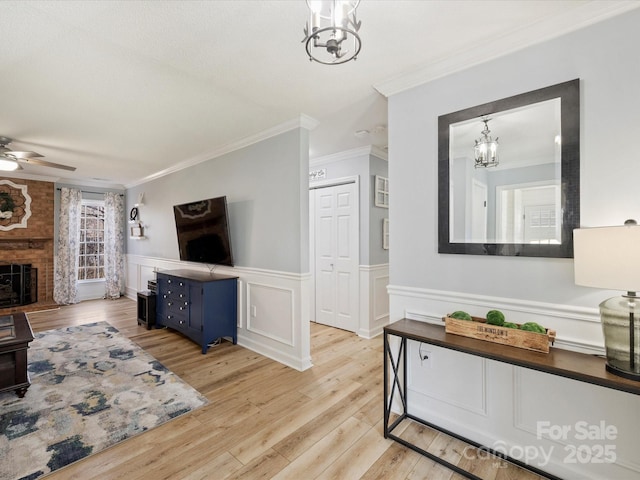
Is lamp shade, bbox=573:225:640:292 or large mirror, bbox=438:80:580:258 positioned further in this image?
large mirror, bbox=438:80:580:258

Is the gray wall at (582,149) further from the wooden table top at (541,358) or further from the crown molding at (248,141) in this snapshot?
the crown molding at (248,141)

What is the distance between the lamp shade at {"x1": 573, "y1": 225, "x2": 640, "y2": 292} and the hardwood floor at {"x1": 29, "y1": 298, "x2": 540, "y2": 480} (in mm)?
1175

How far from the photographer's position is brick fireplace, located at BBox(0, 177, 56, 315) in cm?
515

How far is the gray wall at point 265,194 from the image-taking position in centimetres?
299

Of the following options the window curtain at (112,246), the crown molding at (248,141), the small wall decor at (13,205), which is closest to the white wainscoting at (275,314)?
the crown molding at (248,141)

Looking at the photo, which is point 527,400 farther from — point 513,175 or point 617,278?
point 513,175

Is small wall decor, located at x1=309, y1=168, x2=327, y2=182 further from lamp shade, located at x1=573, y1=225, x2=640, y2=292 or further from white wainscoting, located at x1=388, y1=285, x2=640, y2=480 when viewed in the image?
lamp shade, located at x1=573, y1=225, x2=640, y2=292

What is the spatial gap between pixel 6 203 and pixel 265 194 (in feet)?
16.9

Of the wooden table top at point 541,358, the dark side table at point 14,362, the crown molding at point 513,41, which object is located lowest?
the dark side table at point 14,362

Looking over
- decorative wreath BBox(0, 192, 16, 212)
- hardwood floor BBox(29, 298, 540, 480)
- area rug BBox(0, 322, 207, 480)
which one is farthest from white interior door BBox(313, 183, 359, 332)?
decorative wreath BBox(0, 192, 16, 212)

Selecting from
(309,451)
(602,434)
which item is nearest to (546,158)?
(602,434)

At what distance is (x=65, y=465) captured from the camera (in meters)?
1.69

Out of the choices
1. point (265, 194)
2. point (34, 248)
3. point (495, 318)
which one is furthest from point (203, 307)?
point (34, 248)

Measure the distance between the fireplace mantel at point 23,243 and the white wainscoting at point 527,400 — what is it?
6.69m
